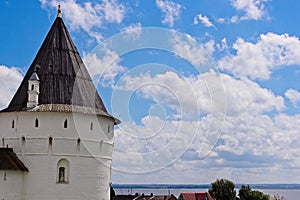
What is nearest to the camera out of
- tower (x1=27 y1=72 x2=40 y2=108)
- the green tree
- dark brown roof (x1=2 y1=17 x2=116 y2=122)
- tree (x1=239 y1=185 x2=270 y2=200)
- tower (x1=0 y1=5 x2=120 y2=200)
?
tower (x1=0 y1=5 x2=120 y2=200)

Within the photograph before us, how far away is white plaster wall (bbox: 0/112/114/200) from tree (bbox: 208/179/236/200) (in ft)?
116

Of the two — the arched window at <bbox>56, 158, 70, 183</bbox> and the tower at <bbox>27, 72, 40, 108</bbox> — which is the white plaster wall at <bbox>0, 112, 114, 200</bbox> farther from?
the tower at <bbox>27, 72, 40, 108</bbox>

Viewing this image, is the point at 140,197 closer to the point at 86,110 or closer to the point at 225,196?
the point at 225,196

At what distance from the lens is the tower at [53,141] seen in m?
28.4

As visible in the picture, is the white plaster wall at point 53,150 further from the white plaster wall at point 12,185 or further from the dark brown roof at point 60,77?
the dark brown roof at point 60,77

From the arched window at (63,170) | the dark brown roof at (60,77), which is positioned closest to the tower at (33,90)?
the dark brown roof at (60,77)

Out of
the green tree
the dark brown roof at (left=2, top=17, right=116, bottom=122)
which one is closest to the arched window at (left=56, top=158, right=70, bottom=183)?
the dark brown roof at (left=2, top=17, right=116, bottom=122)

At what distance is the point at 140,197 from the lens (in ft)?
221

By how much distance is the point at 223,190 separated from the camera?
63.2 m

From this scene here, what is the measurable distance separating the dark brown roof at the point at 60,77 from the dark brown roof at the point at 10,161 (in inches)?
94.3

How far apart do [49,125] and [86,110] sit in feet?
7.55

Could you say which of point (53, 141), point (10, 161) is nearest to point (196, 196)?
point (53, 141)

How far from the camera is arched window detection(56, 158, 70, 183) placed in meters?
29.0

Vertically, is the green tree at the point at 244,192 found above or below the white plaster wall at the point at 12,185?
above
